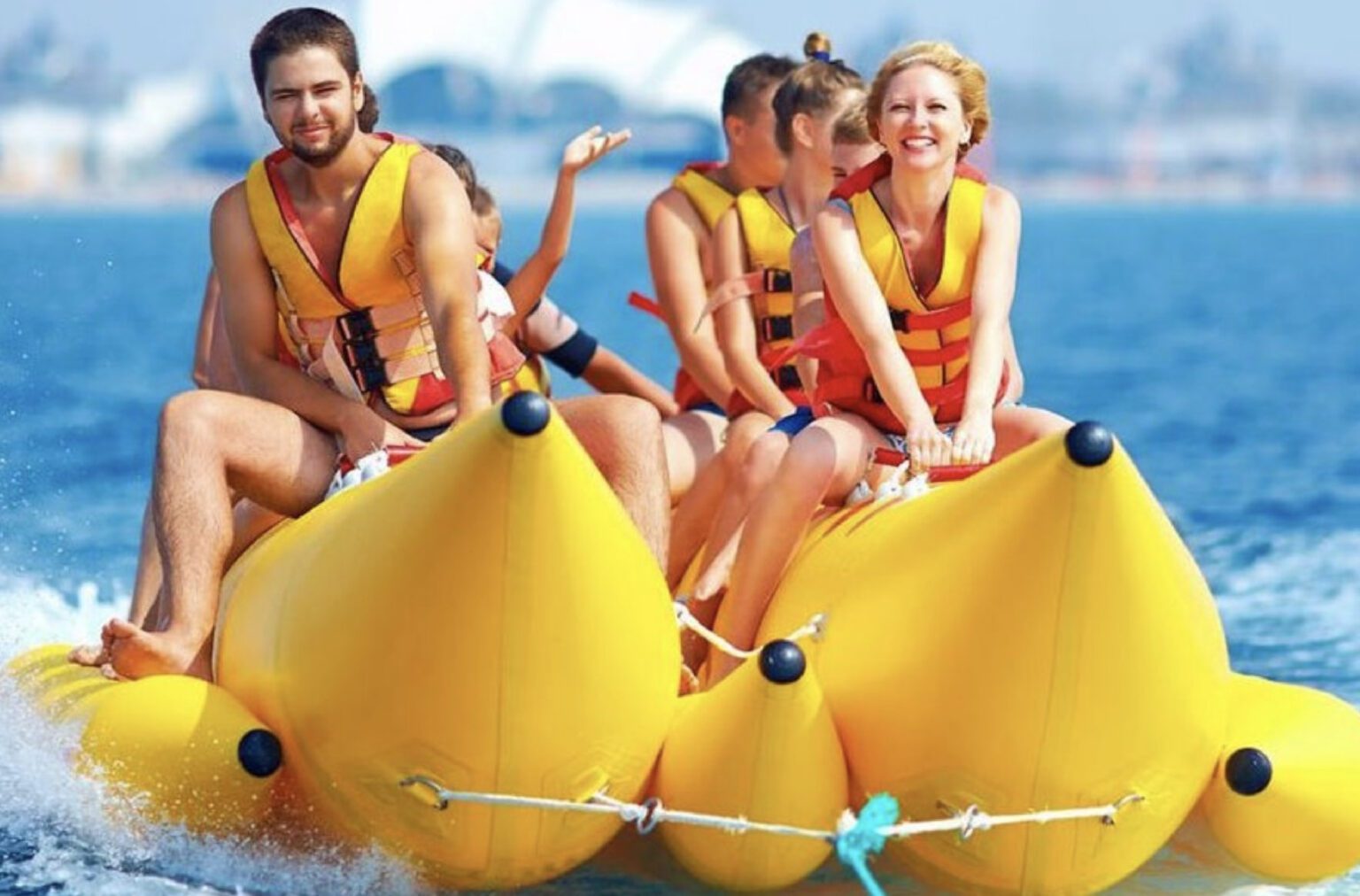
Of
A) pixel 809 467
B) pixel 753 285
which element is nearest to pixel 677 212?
pixel 753 285

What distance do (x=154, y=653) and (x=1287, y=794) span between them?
73.2 inches

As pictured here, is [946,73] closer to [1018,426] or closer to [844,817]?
[1018,426]

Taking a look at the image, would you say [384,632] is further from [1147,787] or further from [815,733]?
[1147,787]

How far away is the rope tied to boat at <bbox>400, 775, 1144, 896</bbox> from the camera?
3.61 metres

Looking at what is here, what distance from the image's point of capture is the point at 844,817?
361cm

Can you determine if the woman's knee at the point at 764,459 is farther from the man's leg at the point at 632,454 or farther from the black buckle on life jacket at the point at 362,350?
the black buckle on life jacket at the point at 362,350

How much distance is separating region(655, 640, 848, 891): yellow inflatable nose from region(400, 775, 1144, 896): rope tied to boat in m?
0.03

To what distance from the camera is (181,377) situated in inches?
761

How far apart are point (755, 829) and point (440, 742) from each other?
1.59ft

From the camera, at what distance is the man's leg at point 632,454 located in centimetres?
440

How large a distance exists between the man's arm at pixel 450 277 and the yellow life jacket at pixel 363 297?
2.1 inches

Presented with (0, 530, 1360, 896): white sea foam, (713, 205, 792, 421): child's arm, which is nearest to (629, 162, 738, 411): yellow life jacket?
(713, 205, 792, 421): child's arm

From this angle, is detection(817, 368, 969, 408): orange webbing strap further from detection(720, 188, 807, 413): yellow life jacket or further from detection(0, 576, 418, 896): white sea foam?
detection(0, 576, 418, 896): white sea foam

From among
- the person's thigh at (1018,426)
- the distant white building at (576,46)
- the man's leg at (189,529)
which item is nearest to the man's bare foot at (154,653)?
the man's leg at (189,529)
